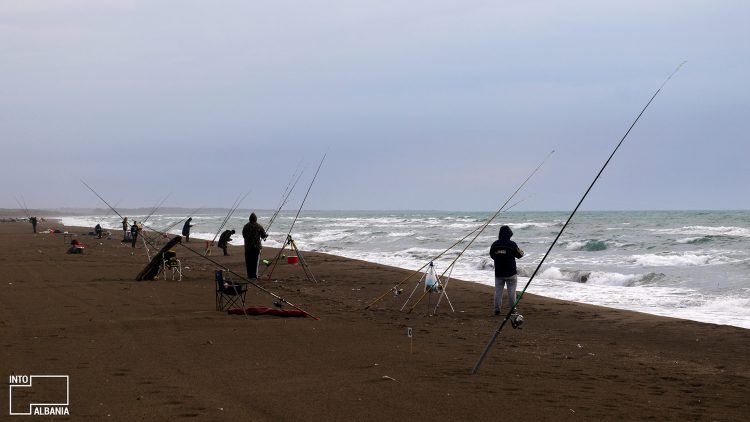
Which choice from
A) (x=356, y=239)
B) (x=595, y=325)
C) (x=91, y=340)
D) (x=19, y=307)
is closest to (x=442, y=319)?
(x=595, y=325)

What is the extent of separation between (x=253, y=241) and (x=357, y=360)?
8216 millimetres

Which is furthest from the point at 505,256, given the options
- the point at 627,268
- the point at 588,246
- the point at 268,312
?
the point at 588,246

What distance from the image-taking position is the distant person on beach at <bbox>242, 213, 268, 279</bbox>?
48.5 feet

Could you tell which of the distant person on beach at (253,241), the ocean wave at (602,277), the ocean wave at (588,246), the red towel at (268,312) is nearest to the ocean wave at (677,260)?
the ocean wave at (588,246)

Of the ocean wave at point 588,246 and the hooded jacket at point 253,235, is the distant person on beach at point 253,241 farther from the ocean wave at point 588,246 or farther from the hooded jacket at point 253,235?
the ocean wave at point 588,246

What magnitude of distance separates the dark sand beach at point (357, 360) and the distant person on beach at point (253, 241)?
8.96 ft

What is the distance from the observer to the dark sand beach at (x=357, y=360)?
528 centimetres

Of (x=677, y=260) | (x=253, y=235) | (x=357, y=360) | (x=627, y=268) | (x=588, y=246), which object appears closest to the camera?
Result: (x=357, y=360)

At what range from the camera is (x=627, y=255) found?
2481 centimetres

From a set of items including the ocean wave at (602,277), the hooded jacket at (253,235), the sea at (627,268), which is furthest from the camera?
the ocean wave at (602,277)

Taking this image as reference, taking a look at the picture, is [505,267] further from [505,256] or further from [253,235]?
[253,235]

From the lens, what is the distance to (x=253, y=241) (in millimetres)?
14797

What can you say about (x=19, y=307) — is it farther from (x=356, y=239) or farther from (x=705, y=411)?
(x=356, y=239)

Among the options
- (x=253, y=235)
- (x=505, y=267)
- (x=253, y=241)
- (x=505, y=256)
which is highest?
(x=253, y=235)
